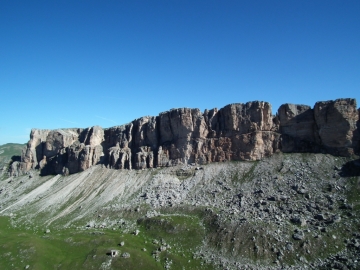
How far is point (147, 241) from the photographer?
58.8 metres

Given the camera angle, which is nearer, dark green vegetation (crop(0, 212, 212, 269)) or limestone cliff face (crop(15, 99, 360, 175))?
dark green vegetation (crop(0, 212, 212, 269))

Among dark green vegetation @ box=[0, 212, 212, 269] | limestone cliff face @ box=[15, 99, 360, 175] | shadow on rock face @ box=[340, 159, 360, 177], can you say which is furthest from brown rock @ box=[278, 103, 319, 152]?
dark green vegetation @ box=[0, 212, 212, 269]

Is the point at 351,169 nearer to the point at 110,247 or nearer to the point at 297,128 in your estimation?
the point at 297,128

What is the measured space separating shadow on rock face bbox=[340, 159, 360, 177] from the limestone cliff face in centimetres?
485

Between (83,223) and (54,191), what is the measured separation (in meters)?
32.0

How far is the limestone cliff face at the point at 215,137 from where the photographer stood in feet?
244

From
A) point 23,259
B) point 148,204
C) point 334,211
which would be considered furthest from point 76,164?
point 334,211

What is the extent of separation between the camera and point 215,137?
91.6m

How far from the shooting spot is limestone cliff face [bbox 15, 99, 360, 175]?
74.5m

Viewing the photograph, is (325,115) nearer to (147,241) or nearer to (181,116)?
(181,116)

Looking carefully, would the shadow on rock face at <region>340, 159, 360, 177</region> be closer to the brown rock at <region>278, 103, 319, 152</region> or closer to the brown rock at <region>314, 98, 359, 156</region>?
the brown rock at <region>314, 98, 359, 156</region>

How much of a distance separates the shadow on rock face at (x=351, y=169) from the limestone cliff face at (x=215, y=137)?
485 cm

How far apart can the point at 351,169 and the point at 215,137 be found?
134 ft

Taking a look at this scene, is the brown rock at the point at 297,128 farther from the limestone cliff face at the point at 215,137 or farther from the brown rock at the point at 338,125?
the brown rock at the point at 338,125
